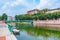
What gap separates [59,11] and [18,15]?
1.28 metres

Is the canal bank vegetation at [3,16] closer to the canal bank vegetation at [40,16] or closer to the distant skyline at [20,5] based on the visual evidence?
the distant skyline at [20,5]

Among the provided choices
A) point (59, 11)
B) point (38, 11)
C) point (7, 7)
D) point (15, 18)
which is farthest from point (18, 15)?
point (59, 11)

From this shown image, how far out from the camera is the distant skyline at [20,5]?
11.3ft

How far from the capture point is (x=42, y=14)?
3959mm

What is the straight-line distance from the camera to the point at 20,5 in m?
3.49

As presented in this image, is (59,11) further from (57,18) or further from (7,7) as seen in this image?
(7,7)

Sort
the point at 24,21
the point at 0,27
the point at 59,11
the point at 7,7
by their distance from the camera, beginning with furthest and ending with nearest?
the point at 59,11 → the point at 24,21 → the point at 0,27 → the point at 7,7

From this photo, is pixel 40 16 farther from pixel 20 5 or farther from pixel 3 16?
pixel 3 16

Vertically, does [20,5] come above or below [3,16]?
above

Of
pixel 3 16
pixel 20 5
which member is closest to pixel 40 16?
pixel 20 5

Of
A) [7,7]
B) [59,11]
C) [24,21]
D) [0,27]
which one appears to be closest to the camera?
[7,7]

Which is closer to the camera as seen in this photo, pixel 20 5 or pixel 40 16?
pixel 20 5

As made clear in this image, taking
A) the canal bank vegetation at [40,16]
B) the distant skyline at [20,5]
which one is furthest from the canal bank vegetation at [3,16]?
the canal bank vegetation at [40,16]

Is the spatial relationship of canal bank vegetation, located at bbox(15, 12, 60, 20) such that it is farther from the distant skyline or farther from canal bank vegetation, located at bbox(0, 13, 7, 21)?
canal bank vegetation, located at bbox(0, 13, 7, 21)
